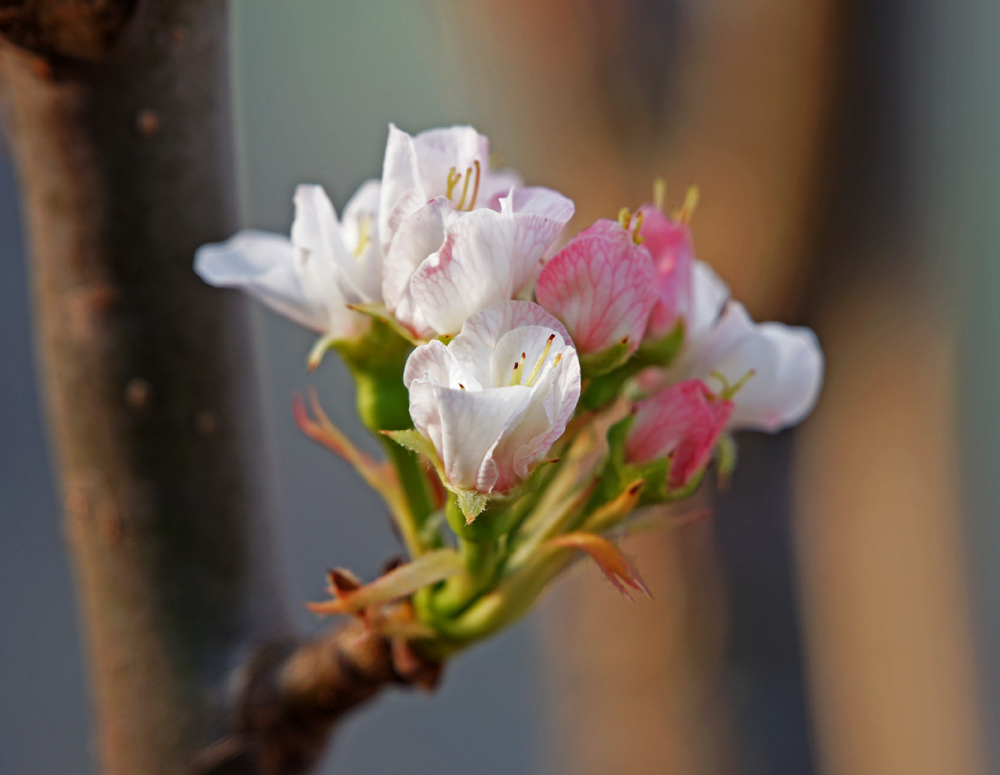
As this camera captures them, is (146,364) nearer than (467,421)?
No

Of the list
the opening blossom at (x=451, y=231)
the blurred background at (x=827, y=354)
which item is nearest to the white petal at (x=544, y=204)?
the opening blossom at (x=451, y=231)

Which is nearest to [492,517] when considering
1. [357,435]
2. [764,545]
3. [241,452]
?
[241,452]

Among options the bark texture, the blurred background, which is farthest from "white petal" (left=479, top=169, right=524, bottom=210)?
the blurred background

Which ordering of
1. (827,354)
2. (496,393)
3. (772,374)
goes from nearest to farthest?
(496,393), (772,374), (827,354)

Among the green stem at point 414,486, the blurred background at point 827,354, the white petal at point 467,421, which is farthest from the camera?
the blurred background at point 827,354

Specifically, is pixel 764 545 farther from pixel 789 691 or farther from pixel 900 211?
pixel 900 211

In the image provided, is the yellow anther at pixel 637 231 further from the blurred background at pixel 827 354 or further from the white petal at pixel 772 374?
the blurred background at pixel 827 354

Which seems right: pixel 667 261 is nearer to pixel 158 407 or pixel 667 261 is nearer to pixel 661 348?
pixel 661 348

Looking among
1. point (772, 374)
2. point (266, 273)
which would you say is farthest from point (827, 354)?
point (266, 273)
